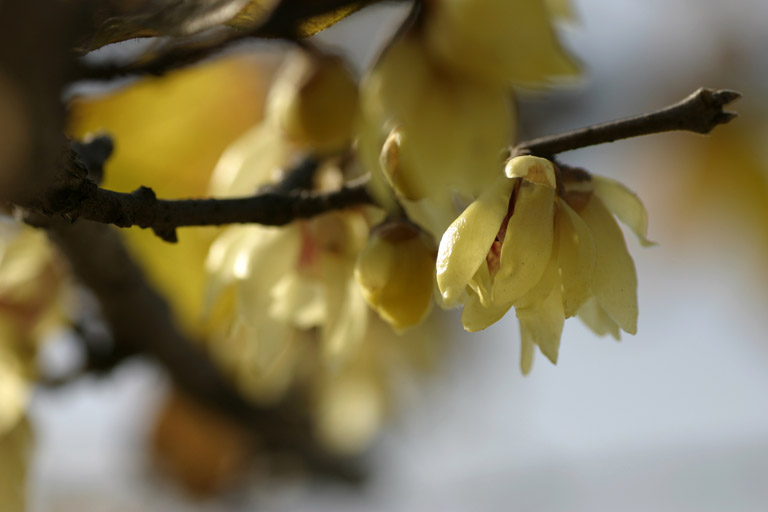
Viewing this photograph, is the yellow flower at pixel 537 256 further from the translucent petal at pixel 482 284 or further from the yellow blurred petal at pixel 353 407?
the yellow blurred petal at pixel 353 407

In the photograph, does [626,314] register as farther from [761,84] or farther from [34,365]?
[761,84]

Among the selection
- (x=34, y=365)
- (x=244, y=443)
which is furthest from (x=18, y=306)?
(x=244, y=443)

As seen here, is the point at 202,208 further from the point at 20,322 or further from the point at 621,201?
the point at 20,322

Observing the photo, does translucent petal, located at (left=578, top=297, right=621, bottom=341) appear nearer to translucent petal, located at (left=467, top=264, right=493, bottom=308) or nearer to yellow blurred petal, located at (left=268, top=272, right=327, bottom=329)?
translucent petal, located at (left=467, top=264, right=493, bottom=308)

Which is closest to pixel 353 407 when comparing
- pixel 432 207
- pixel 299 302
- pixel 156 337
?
pixel 156 337

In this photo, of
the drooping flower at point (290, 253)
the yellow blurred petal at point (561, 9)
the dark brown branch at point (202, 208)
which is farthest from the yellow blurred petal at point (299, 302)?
the yellow blurred petal at point (561, 9)

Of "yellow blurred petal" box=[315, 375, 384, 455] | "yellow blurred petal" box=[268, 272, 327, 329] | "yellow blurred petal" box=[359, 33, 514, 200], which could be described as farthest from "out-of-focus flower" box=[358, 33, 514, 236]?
"yellow blurred petal" box=[315, 375, 384, 455]
